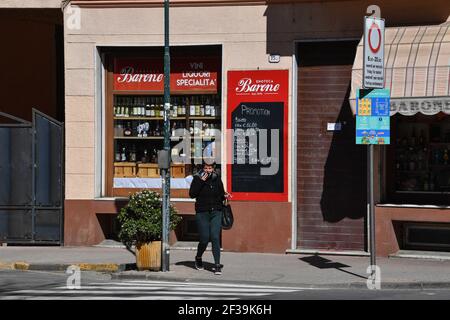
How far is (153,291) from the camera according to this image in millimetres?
11258

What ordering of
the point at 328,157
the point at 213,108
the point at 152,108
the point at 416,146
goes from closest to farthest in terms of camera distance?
1. the point at 416,146
2. the point at 328,157
3. the point at 213,108
4. the point at 152,108

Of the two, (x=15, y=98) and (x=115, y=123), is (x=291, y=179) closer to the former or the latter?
(x=115, y=123)

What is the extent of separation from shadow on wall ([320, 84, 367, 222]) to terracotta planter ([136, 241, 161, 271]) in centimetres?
406

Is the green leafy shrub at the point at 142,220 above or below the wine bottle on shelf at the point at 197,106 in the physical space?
below

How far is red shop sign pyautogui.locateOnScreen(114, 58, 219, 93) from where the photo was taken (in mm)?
16781

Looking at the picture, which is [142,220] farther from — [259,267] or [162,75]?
[162,75]

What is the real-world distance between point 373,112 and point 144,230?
4291 mm

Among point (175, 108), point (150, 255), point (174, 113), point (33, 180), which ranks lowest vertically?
point (150, 255)

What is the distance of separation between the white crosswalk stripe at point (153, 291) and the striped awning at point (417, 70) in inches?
170

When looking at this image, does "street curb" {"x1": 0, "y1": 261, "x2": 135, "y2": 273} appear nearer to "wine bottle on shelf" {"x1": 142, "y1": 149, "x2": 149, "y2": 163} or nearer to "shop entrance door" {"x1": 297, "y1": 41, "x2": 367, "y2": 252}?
"wine bottle on shelf" {"x1": 142, "y1": 149, "x2": 149, "y2": 163}

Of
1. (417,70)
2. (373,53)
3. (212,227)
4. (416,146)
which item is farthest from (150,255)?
(416,146)

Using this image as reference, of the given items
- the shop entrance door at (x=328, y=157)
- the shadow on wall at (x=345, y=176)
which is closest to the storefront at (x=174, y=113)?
the shop entrance door at (x=328, y=157)

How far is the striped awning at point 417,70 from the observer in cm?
1384

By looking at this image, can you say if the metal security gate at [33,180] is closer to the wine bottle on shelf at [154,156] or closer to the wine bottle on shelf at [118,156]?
the wine bottle on shelf at [118,156]
